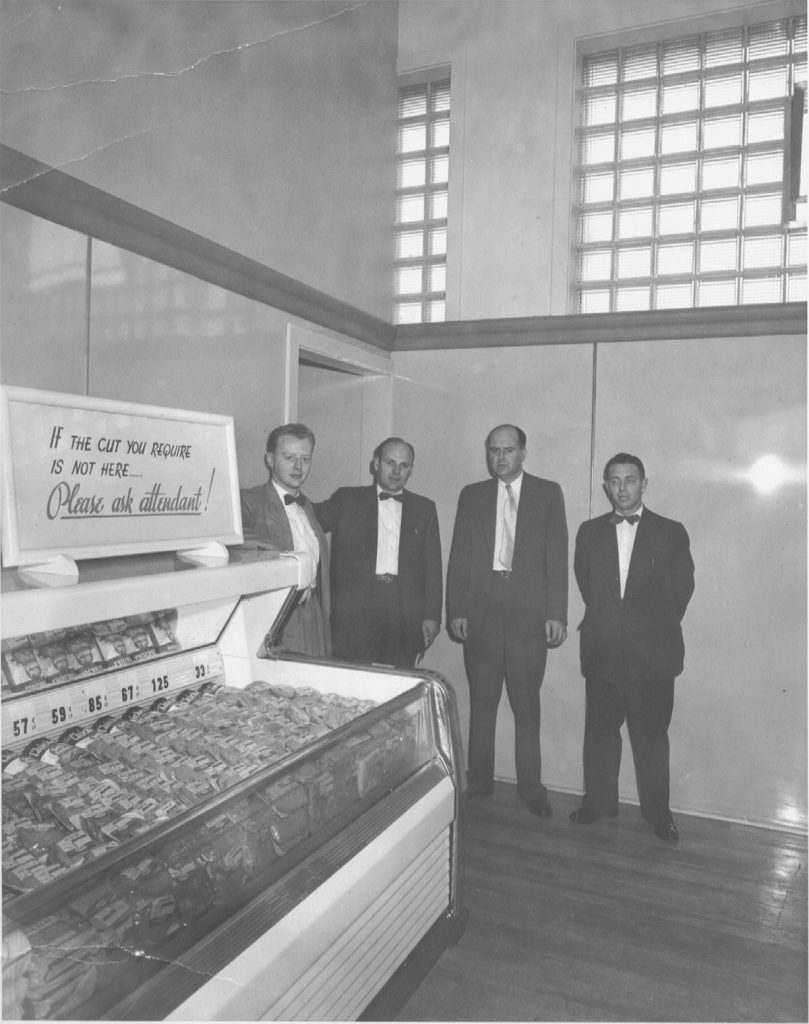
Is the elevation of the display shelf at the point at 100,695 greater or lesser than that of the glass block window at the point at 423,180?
lesser

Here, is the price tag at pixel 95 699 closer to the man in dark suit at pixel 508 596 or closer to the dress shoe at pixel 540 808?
the man in dark suit at pixel 508 596

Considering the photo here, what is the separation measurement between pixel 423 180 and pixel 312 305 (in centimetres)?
95

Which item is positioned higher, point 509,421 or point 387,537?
point 509,421

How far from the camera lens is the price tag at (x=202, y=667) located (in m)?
1.99

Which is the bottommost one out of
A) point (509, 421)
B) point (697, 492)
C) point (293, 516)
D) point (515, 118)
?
point (293, 516)

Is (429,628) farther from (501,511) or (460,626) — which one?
(501,511)

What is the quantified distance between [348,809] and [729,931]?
1.55 meters

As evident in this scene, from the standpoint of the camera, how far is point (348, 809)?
66.6 inches

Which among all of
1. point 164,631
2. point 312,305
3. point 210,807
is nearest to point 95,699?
point 164,631

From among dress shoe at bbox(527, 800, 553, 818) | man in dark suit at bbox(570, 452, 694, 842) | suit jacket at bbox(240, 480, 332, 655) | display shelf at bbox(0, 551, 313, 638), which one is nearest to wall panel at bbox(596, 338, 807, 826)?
man in dark suit at bbox(570, 452, 694, 842)

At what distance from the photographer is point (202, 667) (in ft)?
6.59

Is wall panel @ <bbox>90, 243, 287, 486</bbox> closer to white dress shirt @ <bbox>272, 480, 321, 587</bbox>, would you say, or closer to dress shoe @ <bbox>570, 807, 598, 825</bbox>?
white dress shirt @ <bbox>272, 480, 321, 587</bbox>

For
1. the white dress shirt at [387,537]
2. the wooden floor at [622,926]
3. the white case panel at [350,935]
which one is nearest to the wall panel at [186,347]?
the white dress shirt at [387,537]

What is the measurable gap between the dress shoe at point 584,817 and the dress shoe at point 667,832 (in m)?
0.27
